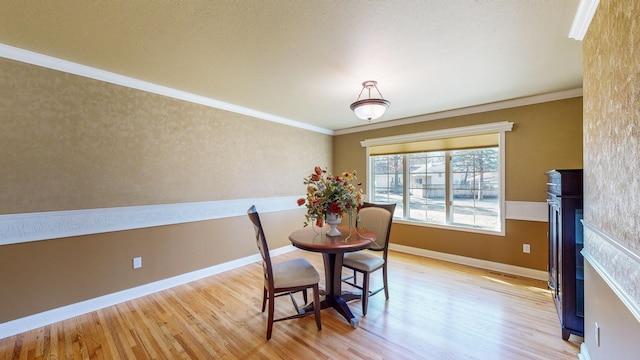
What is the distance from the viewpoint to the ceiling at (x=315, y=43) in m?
1.63

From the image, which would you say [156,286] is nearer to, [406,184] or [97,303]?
[97,303]

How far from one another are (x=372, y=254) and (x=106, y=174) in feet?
9.81

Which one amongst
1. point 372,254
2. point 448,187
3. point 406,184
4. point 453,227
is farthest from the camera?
point 406,184

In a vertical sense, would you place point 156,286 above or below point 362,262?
below

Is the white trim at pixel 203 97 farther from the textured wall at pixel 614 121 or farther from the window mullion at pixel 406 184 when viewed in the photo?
the textured wall at pixel 614 121

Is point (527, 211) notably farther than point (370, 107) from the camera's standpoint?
Yes

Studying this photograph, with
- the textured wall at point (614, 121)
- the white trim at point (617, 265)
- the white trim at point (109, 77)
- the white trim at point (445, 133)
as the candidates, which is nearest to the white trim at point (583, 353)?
the white trim at point (617, 265)

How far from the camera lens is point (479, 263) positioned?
3707 mm

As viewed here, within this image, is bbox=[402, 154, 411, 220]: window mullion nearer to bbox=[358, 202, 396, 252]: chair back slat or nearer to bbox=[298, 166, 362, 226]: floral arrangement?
bbox=[358, 202, 396, 252]: chair back slat

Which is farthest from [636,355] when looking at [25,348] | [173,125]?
[173,125]

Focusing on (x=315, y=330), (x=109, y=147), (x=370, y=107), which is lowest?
(x=315, y=330)

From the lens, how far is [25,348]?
1.95 metres

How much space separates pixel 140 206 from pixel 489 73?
4.10 m

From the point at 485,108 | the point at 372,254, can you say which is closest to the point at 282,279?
the point at 372,254
